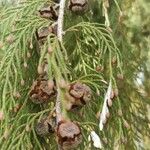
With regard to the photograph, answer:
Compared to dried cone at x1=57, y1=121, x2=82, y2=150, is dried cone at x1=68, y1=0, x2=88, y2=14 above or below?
above

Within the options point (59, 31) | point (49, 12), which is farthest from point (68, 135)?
point (49, 12)

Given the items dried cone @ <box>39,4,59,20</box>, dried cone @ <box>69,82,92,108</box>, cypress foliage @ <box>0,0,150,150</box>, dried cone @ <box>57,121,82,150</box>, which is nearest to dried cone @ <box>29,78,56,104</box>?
cypress foliage @ <box>0,0,150,150</box>

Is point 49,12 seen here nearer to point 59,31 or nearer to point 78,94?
point 59,31

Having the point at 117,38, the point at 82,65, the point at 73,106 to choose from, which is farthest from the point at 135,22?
the point at 73,106

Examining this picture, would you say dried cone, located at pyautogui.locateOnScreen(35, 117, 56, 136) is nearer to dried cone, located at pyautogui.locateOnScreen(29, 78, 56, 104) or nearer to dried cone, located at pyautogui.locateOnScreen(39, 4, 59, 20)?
dried cone, located at pyautogui.locateOnScreen(29, 78, 56, 104)

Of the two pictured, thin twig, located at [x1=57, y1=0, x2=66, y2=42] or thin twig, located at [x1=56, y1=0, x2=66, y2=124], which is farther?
thin twig, located at [x1=57, y1=0, x2=66, y2=42]

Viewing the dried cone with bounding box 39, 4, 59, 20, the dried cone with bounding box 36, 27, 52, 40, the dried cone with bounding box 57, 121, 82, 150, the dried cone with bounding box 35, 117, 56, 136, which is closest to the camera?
the dried cone with bounding box 57, 121, 82, 150

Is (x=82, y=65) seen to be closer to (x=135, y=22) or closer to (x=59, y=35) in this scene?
(x=59, y=35)
